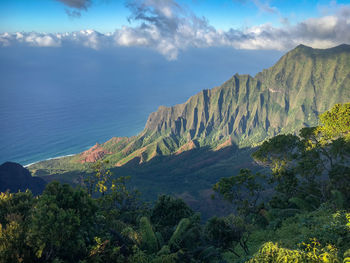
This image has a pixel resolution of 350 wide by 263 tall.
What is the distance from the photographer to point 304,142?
27.1m

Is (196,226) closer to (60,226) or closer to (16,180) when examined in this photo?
(60,226)

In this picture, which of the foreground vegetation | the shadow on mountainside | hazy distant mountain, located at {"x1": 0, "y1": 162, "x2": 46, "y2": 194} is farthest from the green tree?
hazy distant mountain, located at {"x1": 0, "y1": 162, "x2": 46, "y2": 194}

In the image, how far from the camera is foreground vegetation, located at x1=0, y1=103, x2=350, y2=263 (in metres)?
9.09

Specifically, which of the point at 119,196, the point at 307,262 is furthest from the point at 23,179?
the point at 307,262

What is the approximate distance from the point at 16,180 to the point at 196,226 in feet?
361

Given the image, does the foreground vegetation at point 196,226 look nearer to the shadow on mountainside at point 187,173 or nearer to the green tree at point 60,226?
the green tree at point 60,226

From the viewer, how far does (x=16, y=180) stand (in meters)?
A: 103

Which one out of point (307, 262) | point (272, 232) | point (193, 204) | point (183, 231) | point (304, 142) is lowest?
point (193, 204)

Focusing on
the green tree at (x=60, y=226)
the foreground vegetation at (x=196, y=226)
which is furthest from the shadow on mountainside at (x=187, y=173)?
the green tree at (x=60, y=226)

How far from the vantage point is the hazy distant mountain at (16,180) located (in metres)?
101

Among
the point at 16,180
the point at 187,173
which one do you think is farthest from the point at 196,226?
the point at 187,173

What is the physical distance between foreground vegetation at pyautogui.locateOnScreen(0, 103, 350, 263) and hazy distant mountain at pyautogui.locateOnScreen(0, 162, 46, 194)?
9804 centimetres

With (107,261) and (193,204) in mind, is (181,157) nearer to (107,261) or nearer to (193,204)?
(193,204)

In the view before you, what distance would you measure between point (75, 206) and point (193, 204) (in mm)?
99404
